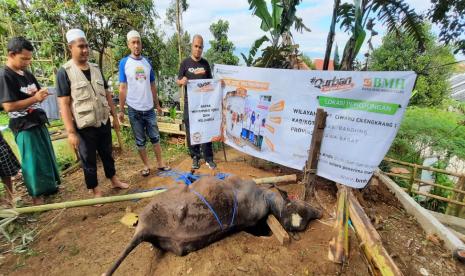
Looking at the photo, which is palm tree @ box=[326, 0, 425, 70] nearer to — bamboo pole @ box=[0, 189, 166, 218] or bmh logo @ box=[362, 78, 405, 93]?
bmh logo @ box=[362, 78, 405, 93]

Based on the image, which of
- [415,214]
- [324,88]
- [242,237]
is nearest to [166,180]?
[242,237]

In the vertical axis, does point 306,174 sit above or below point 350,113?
below

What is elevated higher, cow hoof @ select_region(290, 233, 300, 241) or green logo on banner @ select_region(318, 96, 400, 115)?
green logo on banner @ select_region(318, 96, 400, 115)

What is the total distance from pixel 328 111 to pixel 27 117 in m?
3.66

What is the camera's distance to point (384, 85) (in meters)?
2.46

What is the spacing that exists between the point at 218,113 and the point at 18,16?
7557mm

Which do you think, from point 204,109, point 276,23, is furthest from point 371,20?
point 204,109

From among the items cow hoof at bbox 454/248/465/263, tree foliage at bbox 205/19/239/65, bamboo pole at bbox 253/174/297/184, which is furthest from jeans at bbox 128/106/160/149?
tree foliage at bbox 205/19/239/65

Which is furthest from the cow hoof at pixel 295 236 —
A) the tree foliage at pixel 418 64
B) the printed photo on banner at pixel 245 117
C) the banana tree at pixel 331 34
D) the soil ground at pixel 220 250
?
Answer: the tree foliage at pixel 418 64

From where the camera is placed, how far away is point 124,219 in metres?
3.04

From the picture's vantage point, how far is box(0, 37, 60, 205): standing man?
2875mm

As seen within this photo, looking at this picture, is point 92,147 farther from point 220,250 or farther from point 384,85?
point 384,85

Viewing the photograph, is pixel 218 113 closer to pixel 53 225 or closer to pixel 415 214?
pixel 53 225

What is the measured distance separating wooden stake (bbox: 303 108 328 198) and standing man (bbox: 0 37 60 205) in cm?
324
